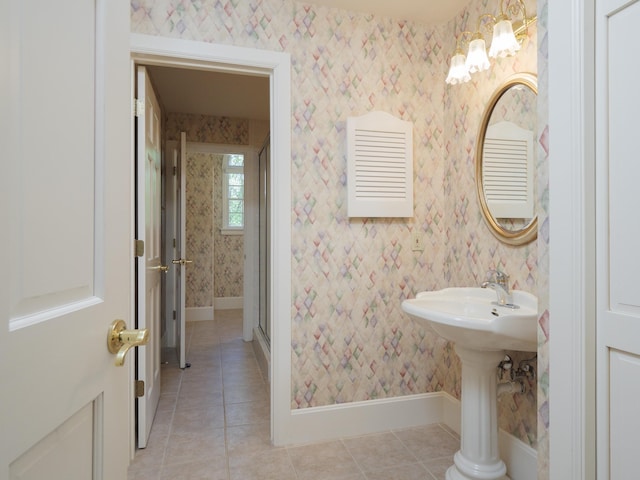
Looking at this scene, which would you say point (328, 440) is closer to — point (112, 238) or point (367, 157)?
point (367, 157)

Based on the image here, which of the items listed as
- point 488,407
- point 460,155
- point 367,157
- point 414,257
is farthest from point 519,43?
point 488,407

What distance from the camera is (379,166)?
7.34 ft

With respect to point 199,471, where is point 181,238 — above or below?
above

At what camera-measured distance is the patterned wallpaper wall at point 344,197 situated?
210 cm

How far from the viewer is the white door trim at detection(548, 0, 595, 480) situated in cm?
100

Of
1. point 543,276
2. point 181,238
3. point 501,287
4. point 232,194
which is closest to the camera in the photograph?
point 543,276

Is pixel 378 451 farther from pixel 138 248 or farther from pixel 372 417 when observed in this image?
pixel 138 248

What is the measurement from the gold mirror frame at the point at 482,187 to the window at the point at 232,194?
176 inches

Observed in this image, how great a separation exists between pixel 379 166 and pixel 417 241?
529 millimetres

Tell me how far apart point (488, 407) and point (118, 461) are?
1.52 meters

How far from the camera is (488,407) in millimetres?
1703

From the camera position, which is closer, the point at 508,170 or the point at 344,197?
the point at 508,170

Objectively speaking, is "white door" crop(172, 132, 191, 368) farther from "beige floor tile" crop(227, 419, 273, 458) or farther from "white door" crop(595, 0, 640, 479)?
"white door" crop(595, 0, 640, 479)

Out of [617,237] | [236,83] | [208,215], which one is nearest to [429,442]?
[617,237]
